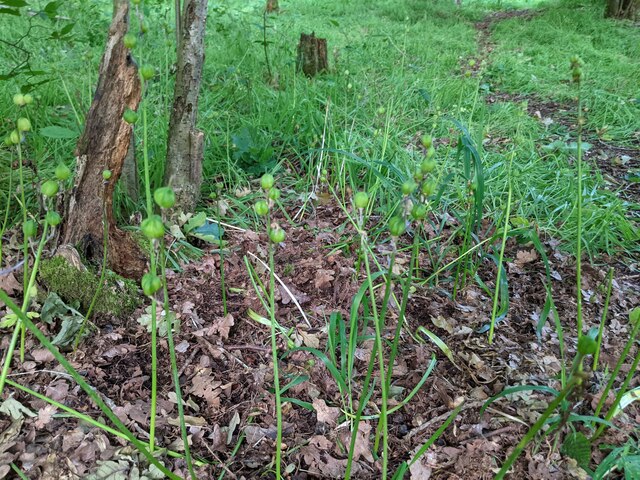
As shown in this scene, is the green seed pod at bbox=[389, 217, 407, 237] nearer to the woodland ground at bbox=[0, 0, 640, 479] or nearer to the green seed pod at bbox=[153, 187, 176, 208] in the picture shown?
the green seed pod at bbox=[153, 187, 176, 208]

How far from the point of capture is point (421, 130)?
131 inches

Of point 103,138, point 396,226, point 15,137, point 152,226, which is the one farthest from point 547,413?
point 103,138

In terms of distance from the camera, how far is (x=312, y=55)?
4062 millimetres

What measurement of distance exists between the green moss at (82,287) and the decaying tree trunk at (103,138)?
0.35 ft

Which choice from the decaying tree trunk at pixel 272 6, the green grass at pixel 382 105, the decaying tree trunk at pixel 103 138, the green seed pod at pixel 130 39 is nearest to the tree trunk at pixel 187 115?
the green grass at pixel 382 105

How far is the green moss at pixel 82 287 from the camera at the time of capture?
1.58m

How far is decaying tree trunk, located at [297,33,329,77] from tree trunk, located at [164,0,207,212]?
2.17 m

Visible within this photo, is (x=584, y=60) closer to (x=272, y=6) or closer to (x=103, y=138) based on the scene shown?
(x=272, y=6)

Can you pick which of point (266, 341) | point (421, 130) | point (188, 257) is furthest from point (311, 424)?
point (421, 130)

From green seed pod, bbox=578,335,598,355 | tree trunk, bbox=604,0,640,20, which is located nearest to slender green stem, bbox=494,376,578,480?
green seed pod, bbox=578,335,598,355

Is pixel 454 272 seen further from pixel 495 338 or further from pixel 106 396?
pixel 106 396

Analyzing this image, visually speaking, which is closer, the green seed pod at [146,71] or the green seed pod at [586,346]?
the green seed pod at [586,346]

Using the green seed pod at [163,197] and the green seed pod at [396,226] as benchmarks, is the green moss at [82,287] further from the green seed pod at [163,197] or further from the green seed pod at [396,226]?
the green seed pod at [396,226]

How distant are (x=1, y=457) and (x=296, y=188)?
1.77m
